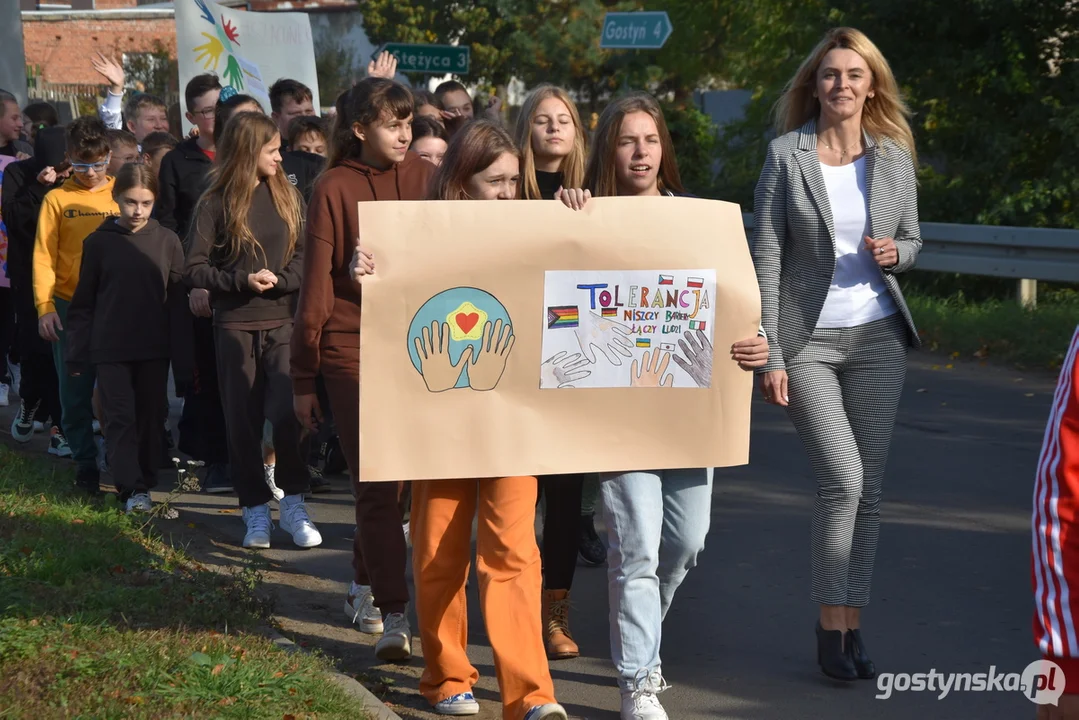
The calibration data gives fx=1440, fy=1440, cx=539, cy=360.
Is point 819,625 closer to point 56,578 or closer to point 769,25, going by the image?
point 56,578

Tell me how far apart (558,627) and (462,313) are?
58.8 inches

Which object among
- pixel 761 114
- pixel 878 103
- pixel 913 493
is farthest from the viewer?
pixel 761 114

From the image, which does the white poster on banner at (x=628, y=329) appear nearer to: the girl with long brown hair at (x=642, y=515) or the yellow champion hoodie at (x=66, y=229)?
the girl with long brown hair at (x=642, y=515)

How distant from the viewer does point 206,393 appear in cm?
833

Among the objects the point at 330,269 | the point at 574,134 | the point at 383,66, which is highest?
the point at 383,66

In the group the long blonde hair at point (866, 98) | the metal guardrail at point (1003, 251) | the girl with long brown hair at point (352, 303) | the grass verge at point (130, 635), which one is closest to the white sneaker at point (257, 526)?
the grass verge at point (130, 635)

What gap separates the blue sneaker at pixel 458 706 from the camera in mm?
4625

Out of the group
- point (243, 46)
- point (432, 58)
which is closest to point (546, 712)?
point (243, 46)

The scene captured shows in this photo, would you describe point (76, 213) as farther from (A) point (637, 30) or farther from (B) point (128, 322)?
(A) point (637, 30)

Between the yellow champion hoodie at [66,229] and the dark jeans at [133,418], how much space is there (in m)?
0.77

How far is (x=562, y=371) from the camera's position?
4473mm

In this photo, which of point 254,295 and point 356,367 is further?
point 254,295

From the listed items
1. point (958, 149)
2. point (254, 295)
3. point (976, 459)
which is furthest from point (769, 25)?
point (254, 295)

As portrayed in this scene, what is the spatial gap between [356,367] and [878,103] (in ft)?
6.80
